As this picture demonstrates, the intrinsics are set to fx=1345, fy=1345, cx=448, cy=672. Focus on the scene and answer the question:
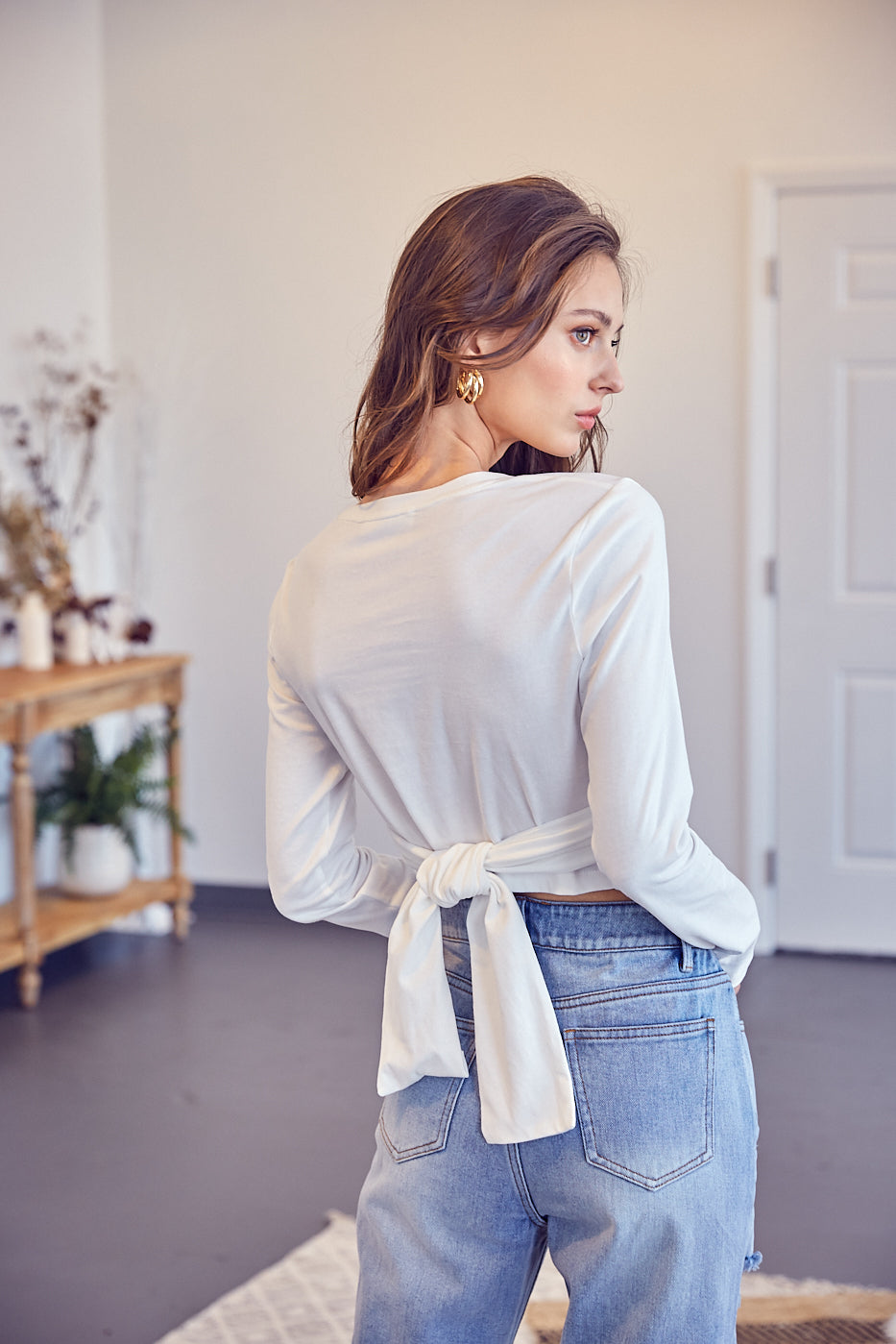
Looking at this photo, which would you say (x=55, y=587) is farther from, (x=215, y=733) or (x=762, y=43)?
(x=762, y=43)

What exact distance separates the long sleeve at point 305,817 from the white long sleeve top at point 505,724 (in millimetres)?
31

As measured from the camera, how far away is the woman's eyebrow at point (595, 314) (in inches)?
38.2

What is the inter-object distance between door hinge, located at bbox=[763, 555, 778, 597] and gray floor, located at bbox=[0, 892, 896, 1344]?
1.12m

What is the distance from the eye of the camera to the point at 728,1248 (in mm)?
927

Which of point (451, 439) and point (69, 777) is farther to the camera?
point (69, 777)

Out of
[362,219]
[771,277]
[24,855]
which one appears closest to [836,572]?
[771,277]

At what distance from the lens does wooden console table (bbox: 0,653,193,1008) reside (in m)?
3.64

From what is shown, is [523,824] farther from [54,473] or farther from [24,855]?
[54,473]

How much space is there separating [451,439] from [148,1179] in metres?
2.14

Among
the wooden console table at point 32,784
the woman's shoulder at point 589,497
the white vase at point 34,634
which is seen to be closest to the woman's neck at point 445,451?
the woman's shoulder at point 589,497

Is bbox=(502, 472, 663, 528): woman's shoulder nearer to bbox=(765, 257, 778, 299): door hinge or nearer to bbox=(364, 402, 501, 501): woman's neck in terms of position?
bbox=(364, 402, 501, 501): woman's neck

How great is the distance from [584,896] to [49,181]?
3988mm

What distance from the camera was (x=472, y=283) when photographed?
0.95m

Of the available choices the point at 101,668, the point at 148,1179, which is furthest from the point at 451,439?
the point at 101,668
